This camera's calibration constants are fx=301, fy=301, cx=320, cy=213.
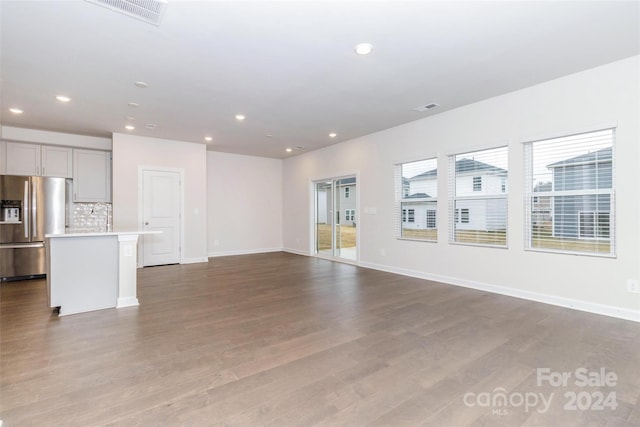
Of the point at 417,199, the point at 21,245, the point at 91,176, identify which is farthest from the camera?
the point at 91,176

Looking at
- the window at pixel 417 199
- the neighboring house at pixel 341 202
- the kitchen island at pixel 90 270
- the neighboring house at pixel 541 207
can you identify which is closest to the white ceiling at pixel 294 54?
the window at pixel 417 199

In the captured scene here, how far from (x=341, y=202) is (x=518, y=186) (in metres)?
3.89

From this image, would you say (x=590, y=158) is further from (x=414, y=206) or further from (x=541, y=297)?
(x=414, y=206)

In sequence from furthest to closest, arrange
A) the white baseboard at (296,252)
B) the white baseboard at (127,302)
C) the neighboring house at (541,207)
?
the white baseboard at (296,252) → the neighboring house at (541,207) → the white baseboard at (127,302)

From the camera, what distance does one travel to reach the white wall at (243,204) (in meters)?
7.95

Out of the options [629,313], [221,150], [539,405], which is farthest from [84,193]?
[629,313]

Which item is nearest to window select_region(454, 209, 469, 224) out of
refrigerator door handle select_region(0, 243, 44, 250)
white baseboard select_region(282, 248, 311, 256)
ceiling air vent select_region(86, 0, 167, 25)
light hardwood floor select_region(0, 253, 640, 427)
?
light hardwood floor select_region(0, 253, 640, 427)

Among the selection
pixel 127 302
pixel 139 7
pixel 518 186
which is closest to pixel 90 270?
pixel 127 302

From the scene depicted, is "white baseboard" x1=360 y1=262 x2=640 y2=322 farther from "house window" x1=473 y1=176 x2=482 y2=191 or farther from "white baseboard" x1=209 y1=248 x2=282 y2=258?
"white baseboard" x1=209 y1=248 x2=282 y2=258

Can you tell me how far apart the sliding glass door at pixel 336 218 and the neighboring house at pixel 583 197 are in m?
3.75

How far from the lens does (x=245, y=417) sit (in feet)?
5.59

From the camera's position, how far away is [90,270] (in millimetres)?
3607

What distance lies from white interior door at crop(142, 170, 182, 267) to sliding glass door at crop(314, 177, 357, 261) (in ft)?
11.1

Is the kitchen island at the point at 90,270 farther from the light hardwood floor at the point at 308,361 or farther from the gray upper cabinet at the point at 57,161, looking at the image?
the gray upper cabinet at the point at 57,161
